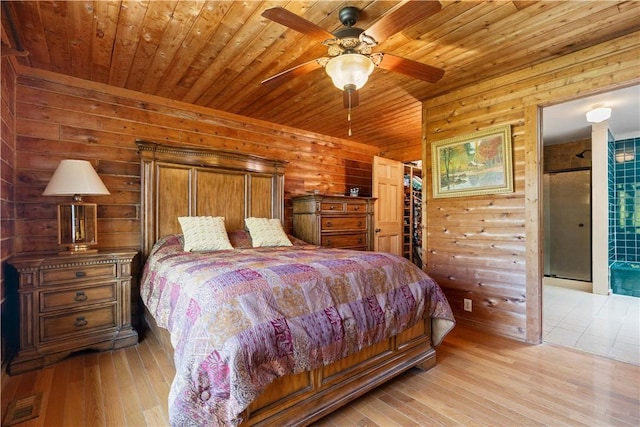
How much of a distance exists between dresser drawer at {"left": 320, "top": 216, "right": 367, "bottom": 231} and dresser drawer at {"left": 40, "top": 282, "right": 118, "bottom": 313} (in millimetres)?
2365

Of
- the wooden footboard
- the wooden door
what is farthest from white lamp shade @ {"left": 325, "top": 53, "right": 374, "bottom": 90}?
the wooden door

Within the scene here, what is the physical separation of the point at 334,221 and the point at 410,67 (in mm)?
2341

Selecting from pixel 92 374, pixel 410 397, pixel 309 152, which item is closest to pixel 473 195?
pixel 410 397

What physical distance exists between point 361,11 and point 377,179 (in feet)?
10.2

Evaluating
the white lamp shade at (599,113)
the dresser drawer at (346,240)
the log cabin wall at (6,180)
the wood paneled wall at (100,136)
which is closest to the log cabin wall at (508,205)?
the dresser drawer at (346,240)

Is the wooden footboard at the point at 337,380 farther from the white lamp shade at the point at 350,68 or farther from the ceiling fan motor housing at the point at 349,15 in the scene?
the ceiling fan motor housing at the point at 349,15

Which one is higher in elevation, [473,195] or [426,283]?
[473,195]

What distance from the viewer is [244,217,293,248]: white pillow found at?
3.25 m

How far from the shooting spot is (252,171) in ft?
12.2

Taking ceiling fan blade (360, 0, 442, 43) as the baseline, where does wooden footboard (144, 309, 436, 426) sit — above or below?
below

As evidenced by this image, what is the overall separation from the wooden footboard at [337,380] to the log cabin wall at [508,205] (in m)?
1.13

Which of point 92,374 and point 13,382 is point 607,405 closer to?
point 92,374

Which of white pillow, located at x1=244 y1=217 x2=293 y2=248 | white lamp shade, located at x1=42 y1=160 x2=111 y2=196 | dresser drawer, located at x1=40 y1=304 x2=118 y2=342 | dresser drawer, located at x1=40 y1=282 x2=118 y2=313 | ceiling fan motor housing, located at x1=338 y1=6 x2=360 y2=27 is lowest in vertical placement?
dresser drawer, located at x1=40 y1=304 x2=118 y2=342

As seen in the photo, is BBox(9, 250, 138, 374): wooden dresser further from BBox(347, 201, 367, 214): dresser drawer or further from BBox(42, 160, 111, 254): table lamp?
BBox(347, 201, 367, 214): dresser drawer
